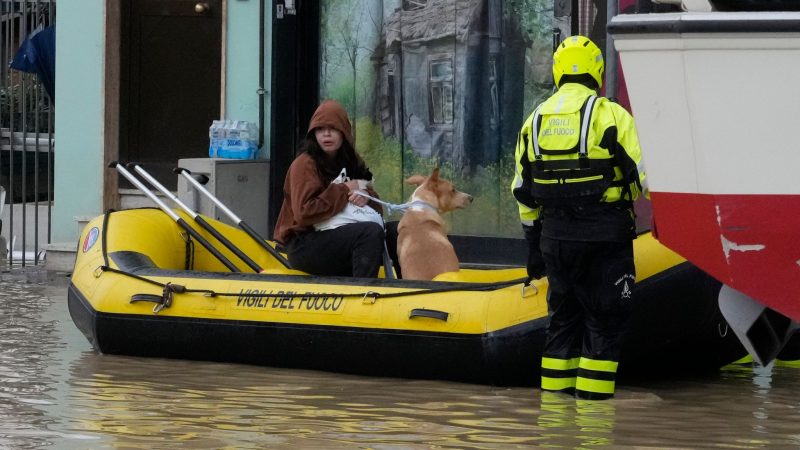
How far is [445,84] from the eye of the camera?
39.6ft

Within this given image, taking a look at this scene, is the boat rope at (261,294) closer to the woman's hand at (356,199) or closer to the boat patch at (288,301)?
the boat patch at (288,301)

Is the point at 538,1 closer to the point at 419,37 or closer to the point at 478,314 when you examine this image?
the point at 419,37

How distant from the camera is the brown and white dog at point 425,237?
8.67m

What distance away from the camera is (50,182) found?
1366 centimetres

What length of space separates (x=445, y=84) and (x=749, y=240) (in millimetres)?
6489

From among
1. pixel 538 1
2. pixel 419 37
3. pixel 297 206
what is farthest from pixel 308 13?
pixel 297 206

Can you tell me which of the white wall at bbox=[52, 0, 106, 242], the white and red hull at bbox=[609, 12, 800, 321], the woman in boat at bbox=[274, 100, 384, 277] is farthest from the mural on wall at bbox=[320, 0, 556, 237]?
the white and red hull at bbox=[609, 12, 800, 321]

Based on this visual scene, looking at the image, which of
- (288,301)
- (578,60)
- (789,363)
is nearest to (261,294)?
(288,301)

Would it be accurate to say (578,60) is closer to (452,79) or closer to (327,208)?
(327,208)

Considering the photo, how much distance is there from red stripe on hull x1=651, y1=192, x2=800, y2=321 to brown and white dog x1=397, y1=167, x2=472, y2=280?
113 inches

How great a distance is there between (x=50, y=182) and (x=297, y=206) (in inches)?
217

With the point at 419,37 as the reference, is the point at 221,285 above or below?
below

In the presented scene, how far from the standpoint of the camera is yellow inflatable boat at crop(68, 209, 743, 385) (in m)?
7.61

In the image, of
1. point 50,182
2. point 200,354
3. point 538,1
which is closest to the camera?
point 200,354
